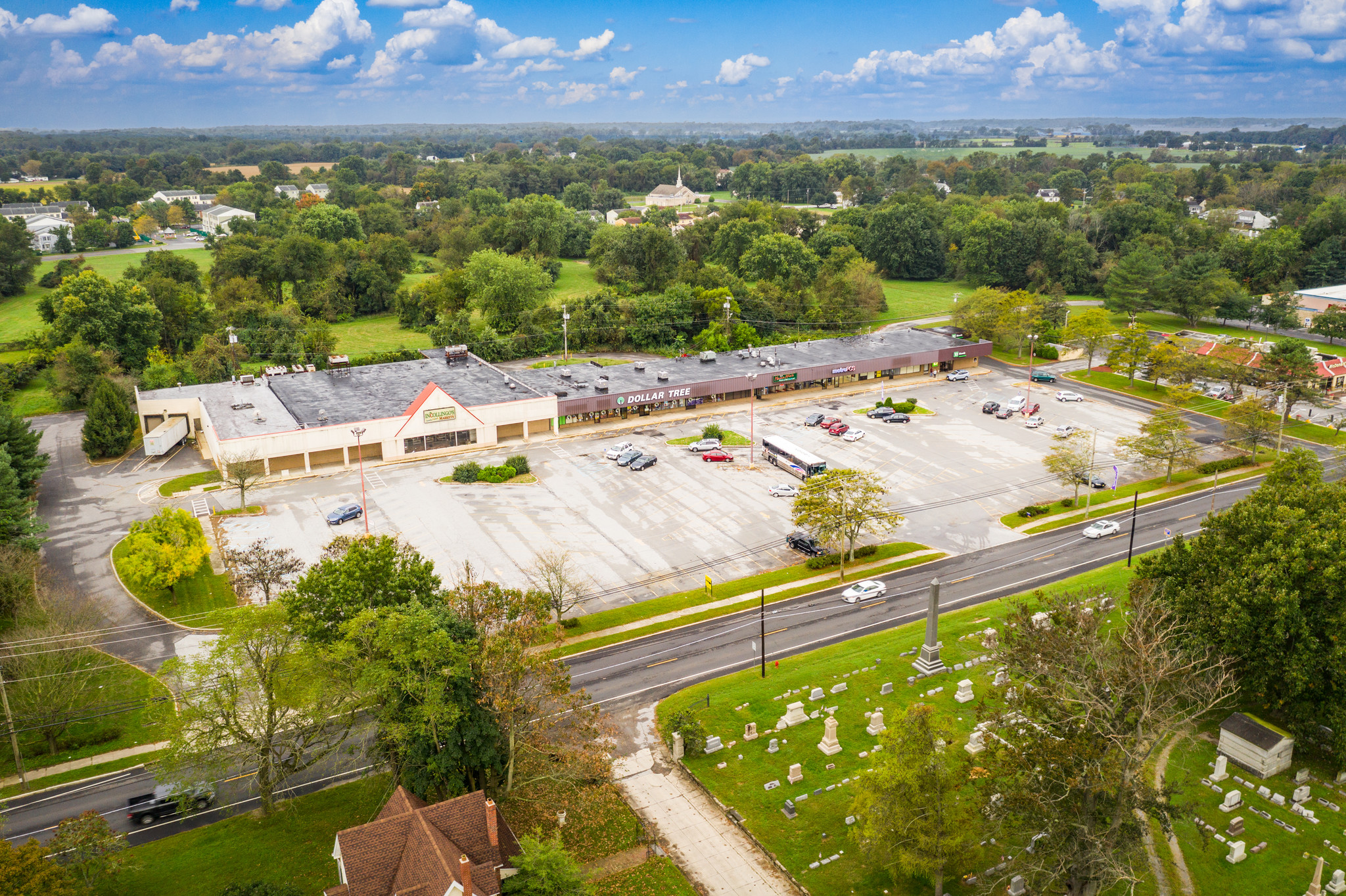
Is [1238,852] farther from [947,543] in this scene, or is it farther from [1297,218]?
[1297,218]

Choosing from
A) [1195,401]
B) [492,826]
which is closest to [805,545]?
[492,826]

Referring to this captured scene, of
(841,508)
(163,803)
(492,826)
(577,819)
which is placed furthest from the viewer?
(841,508)

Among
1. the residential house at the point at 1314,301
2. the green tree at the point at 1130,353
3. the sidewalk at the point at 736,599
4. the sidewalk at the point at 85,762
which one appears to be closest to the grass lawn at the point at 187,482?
the sidewalk at the point at 85,762

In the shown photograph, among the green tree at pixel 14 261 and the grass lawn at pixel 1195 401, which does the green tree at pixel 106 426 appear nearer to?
the green tree at pixel 14 261

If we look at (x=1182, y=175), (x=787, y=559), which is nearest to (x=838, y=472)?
(x=787, y=559)

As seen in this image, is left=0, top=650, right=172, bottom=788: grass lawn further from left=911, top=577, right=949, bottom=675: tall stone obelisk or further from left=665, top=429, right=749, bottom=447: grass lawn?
left=665, top=429, right=749, bottom=447: grass lawn

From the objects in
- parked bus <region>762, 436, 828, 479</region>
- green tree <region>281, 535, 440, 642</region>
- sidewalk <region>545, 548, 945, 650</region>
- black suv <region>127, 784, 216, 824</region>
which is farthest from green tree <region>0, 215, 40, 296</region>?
sidewalk <region>545, 548, 945, 650</region>

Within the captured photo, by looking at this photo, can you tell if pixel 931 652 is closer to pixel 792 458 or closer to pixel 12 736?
pixel 792 458
